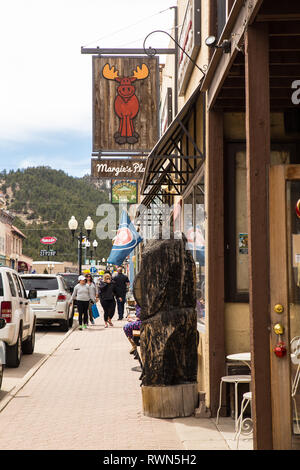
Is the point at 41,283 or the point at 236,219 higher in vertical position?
the point at 236,219

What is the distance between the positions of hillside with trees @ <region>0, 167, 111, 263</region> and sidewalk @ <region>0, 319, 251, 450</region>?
310 feet

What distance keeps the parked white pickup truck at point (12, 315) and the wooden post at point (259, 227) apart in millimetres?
7180

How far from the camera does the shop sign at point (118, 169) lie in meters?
13.7

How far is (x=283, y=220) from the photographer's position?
201 inches

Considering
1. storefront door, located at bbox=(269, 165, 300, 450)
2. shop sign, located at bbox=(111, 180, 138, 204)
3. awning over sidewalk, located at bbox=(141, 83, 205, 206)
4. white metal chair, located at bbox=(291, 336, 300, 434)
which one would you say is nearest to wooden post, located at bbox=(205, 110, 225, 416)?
awning over sidewalk, located at bbox=(141, 83, 205, 206)

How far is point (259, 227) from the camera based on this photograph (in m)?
5.13

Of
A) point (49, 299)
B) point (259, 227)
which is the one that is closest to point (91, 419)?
point (259, 227)

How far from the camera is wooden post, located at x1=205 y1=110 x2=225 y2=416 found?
7.75 metres

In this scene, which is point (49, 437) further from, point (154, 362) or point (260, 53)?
point (260, 53)

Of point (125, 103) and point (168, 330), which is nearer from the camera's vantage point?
point (168, 330)

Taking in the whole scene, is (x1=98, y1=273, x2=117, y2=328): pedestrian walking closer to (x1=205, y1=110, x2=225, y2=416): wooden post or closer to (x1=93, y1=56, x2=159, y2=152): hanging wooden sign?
(x1=93, y1=56, x2=159, y2=152): hanging wooden sign

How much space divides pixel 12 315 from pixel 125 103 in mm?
4709

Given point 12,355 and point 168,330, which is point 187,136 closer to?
point 168,330
